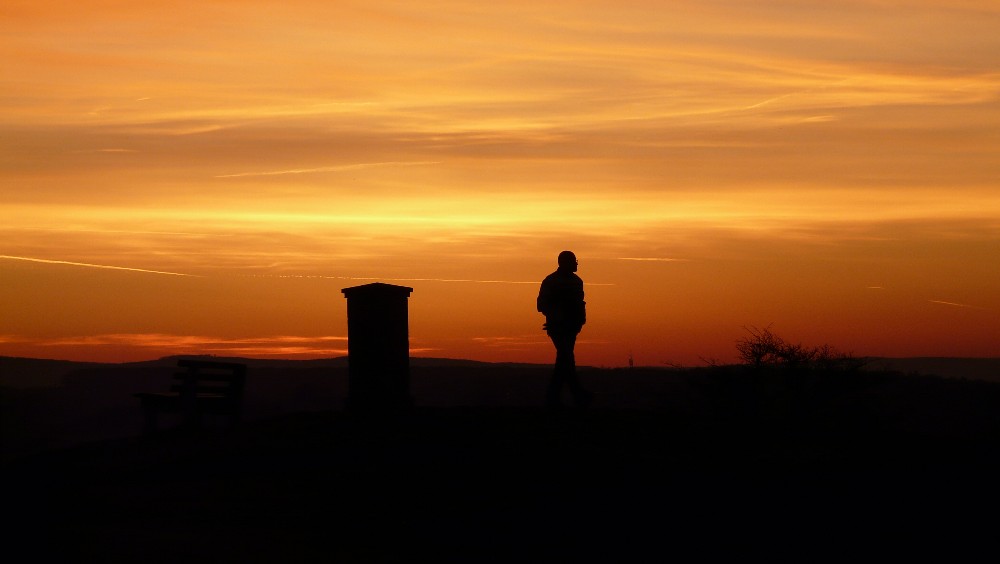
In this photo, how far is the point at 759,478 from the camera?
51.4 feet

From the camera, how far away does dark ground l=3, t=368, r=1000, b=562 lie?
12516 millimetres

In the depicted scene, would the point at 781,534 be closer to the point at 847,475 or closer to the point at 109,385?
the point at 847,475

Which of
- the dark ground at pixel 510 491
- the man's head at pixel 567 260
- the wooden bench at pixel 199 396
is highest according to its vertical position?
the man's head at pixel 567 260

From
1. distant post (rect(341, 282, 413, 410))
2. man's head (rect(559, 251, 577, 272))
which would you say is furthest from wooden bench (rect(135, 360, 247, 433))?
man's head (rect(559, 251, 577, 272))

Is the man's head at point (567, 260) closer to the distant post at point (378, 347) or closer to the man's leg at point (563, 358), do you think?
the man's leg at point (563, 358)

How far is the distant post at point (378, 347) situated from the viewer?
2055 centimetres

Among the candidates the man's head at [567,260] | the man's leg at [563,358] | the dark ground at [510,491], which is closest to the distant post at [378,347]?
the dark ground at [510,491]

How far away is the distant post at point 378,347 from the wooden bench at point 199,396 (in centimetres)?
206

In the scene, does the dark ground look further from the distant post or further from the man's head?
the man's head

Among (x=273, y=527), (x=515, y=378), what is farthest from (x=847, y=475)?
(x=515, y=378)

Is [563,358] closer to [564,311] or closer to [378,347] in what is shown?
[564,311]

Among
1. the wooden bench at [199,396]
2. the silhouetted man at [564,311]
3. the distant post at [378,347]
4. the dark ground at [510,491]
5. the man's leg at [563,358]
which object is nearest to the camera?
the dark ground at [510,491]

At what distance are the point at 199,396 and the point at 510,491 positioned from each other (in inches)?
328

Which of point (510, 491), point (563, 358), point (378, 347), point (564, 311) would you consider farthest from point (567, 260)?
point (510, 491)
